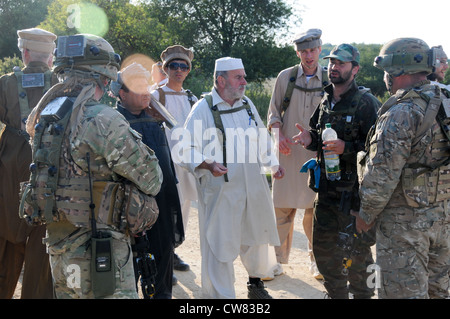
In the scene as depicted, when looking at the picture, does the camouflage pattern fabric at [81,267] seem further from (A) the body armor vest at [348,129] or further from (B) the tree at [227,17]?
(B) the tree at [227,17]

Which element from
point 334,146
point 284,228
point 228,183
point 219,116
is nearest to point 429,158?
point 334,146

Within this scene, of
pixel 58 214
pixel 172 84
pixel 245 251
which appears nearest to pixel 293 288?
pixel 245 251

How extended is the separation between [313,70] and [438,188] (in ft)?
9.26

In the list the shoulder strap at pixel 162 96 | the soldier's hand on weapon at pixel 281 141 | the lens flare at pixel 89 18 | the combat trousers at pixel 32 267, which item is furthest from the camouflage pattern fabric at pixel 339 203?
the lens flare at pixel 89 18

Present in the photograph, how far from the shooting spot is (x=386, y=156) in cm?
362

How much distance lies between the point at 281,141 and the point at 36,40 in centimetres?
293

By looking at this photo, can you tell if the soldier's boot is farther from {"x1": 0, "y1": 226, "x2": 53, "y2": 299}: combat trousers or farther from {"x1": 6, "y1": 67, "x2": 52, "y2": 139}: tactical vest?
{"x1": 6, "y1": 67, "x2": 52, "y2": 139}: tactical vest

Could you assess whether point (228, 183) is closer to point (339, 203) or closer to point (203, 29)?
point (339, 203)

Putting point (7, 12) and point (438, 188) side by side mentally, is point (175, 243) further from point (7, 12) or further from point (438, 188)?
point (7, 12)

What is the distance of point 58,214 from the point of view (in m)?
3.14

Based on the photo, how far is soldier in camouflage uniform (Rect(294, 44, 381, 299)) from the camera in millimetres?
4656

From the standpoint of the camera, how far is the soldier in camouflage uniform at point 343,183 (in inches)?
183

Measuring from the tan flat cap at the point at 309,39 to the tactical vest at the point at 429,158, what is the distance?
252cm

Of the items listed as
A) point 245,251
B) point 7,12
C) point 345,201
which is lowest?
point 245,251
